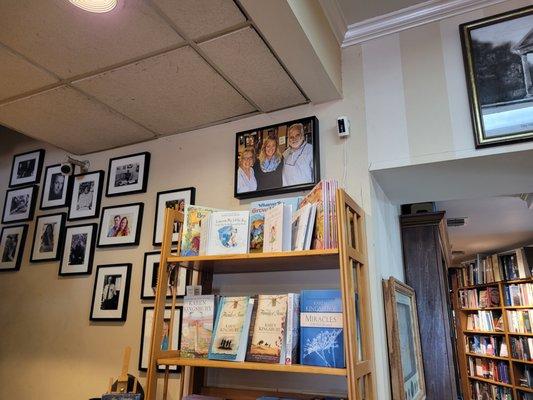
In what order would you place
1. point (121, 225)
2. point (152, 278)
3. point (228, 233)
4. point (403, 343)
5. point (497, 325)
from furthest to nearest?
point (497, 325), point (121, 225), point (152, 278), point (403, 343), point (228, 233)

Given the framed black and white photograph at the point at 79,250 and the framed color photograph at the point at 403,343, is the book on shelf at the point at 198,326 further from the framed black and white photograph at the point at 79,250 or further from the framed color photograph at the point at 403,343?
the framed black and white photograph at the point at 79,250

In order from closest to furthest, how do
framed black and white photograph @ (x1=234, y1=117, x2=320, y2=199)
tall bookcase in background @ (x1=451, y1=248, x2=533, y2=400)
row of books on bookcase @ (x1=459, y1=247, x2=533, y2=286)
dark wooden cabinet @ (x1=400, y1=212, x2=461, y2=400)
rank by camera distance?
framed black and white photograph @ (x1=234, y1=117, x2=320, y2=199), dark wooden cabinet @ (x1=400, y1=212, x2=461, y2=400), tall bookcase in background @ (x1=451, y1=248, x2=533, y2=400), row of books on bookcase @ (x1=459, y1=247, x2=533, y2=286)

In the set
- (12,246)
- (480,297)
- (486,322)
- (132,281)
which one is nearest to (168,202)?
(132,281)

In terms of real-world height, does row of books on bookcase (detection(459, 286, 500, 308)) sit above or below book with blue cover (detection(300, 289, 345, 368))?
above

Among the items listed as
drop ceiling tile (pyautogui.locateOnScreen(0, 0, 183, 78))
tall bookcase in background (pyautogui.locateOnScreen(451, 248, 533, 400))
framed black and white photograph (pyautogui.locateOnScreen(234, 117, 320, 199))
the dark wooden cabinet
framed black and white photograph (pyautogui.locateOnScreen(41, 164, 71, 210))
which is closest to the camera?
drop ceiling tile (pyautogui.locateOnScreen(0, 0, 183, 78))

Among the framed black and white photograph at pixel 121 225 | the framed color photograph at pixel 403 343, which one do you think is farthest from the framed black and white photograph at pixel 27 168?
the framed color photograph at pixel 403 343

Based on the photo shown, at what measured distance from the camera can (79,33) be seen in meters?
1.44

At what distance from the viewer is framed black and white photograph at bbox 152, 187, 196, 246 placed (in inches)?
81.0

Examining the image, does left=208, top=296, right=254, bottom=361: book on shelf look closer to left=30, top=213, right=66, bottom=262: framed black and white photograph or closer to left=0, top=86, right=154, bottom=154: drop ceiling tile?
left=0, top=86, right=154, bottom=154: drop ceiling tile

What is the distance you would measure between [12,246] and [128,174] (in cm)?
102

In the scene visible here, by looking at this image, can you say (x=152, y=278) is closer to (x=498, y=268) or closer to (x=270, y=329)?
(x=270, y=329)

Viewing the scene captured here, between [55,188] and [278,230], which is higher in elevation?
[55,188]

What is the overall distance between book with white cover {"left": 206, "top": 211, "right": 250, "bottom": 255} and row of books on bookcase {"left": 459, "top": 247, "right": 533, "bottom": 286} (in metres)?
4.77

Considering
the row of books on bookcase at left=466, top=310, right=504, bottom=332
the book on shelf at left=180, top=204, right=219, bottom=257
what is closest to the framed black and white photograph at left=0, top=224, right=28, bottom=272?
the book on shelf at left=180, top=204, right=219, bottom=257
